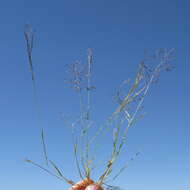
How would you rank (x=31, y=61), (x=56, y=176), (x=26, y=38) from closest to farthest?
1. (x=31, y=61)
2. (x=26, y=38)
3. (x=56, y=176)

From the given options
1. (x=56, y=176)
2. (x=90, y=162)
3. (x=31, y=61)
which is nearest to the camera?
(x=31, y=61)

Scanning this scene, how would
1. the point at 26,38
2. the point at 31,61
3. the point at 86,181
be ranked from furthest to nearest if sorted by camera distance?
the point at 86,181, the point at 26,38, the point at 31,61

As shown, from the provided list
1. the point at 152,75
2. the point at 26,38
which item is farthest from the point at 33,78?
the point at 152,75

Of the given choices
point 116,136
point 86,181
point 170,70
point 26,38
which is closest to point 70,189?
point 86,181

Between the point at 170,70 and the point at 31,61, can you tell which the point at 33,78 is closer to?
the point at 31,61

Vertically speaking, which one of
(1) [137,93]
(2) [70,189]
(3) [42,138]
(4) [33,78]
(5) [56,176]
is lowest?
(2) [70,189]

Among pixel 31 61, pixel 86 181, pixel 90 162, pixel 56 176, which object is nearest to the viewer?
pixel 31 61

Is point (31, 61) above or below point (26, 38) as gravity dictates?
below

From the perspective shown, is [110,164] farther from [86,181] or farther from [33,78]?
[33,78]

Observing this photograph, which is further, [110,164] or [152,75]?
[152,75]
